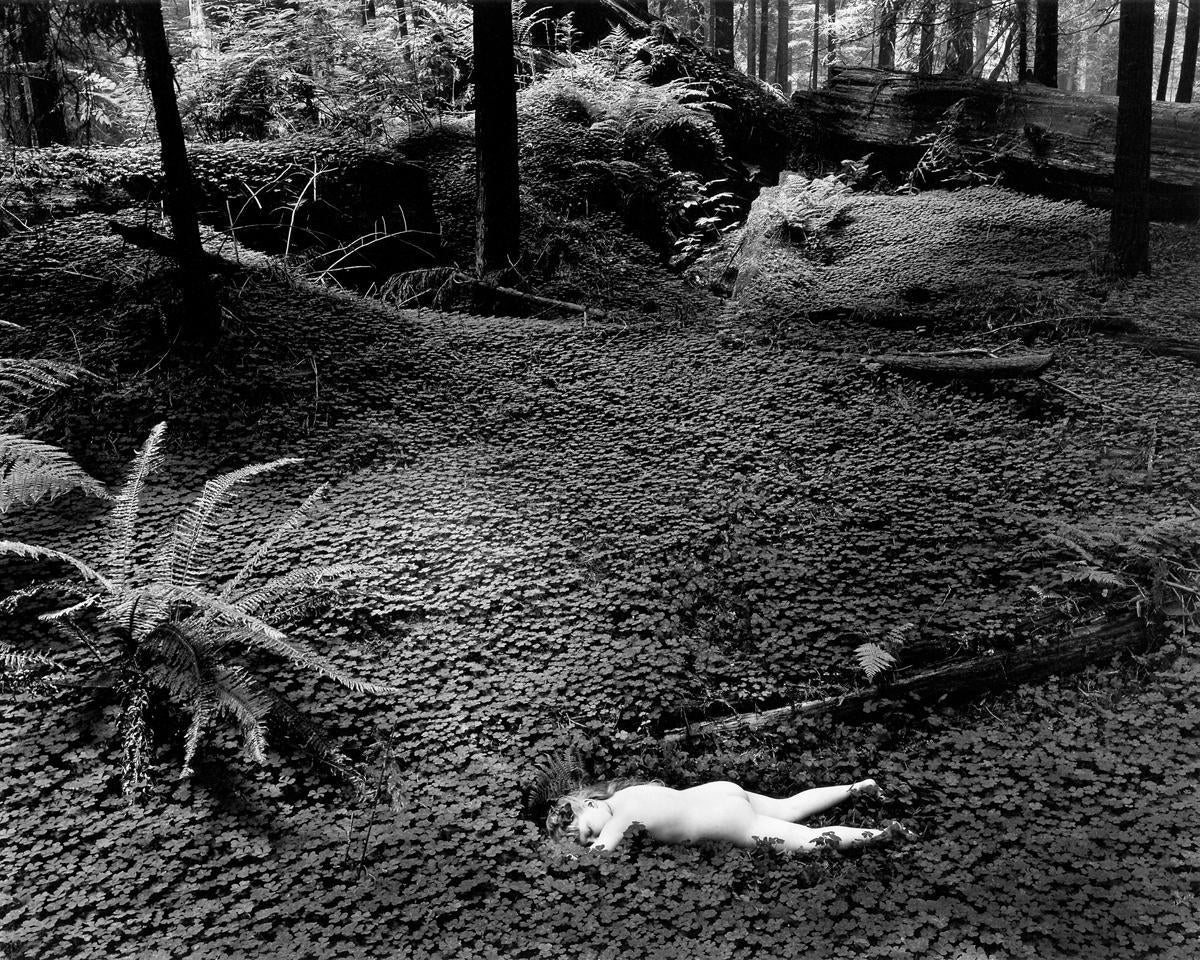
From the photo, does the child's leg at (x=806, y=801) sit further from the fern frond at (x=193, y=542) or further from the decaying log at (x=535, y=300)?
the decaying log at (x=535, y=300)

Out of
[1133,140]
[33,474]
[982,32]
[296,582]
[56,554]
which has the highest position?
[982,32]

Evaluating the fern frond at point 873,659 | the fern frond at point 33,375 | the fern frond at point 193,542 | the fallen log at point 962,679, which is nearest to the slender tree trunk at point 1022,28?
the fallen log at point 962,679

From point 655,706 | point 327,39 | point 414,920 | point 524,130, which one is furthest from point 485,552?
point 327,39

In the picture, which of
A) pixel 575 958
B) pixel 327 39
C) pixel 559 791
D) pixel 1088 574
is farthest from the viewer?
pixel 327 39

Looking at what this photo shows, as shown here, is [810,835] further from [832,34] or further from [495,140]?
[832,34]

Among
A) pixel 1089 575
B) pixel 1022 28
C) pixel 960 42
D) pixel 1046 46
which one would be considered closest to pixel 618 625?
pixel 1089 575

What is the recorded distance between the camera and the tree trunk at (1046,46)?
36.1 feet

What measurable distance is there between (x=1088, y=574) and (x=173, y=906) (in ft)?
13.9

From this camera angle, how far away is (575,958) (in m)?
2.70

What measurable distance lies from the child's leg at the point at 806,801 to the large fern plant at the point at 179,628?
1659mm

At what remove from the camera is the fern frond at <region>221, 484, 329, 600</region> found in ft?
12.8

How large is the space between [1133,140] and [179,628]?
8.25m

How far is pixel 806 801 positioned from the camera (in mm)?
3250

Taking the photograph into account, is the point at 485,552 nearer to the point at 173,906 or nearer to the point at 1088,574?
the point at 173,906
